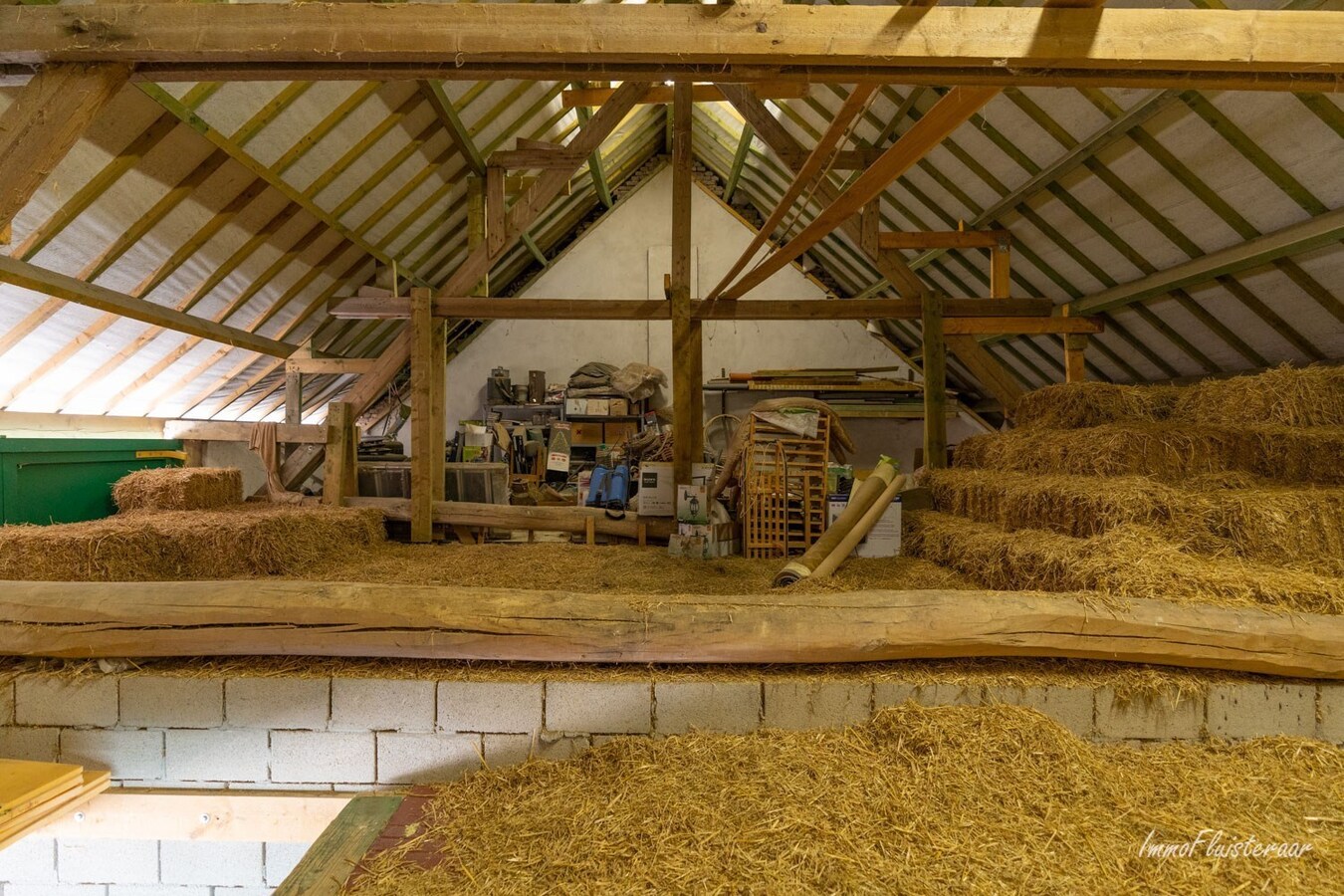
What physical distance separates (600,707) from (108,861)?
2.00 meters

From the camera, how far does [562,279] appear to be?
10.8 metres

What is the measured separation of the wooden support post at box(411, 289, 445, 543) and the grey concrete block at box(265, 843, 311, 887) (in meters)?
3.34

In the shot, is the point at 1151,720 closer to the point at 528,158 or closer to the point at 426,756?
the point at 426,756

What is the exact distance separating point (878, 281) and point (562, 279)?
500 centimetres

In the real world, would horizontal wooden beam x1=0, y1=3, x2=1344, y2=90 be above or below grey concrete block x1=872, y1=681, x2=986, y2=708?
above

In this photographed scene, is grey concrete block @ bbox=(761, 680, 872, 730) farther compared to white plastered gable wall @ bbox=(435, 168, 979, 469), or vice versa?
white plastered gable wall @ bbox=(435, 168, 979, 469)

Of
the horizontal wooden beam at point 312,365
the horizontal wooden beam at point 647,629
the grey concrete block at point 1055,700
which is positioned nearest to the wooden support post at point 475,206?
the horizontal wooden beam at point 312,365

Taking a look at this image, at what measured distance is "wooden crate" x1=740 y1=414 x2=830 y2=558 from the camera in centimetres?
495

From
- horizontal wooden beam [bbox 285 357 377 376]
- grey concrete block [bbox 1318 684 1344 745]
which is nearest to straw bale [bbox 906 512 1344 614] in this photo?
grey concrete block [bbox 1318 684 1344 745]

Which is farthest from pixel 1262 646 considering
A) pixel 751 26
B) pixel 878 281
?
pixel 878 281

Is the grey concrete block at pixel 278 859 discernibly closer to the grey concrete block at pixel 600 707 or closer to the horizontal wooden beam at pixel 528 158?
the grey concrete block at pixel 600 707

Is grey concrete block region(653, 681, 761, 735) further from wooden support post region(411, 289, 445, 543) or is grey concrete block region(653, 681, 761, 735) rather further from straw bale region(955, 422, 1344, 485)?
wooden support post region(411, 289, 445, 543)

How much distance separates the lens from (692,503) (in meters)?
5.29

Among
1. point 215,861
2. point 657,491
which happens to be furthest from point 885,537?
point 215,861
